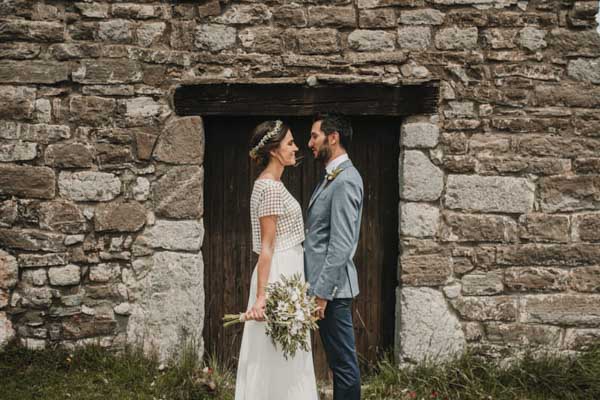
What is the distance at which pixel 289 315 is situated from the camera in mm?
3070

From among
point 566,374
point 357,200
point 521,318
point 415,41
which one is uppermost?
point 415,41

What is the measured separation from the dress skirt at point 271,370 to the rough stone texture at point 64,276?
1.59 meters

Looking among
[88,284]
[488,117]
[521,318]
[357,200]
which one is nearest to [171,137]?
[88,284]

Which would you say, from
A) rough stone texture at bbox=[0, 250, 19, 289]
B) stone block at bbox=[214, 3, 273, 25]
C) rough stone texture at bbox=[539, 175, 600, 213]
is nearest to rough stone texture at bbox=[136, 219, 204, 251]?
rough stone texture at bbox=[0, 250, 19, 289]

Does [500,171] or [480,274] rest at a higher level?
[500,171]

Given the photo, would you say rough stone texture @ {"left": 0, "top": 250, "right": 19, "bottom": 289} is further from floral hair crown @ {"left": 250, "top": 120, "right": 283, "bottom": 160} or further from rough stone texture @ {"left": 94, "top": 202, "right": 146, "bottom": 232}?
floral hair crown @ {"left": 250, "top": 120, "right": 283, "bottom": 160}

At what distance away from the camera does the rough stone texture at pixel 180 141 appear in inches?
163

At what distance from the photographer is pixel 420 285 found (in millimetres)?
4184

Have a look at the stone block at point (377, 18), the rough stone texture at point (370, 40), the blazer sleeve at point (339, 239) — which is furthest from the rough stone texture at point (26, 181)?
the stone block at point (377, 18)

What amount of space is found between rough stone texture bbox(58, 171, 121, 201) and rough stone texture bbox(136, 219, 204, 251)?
39 centimetres

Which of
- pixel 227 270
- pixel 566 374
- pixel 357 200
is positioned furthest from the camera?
pixel 227 270

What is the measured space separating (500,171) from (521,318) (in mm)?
1123

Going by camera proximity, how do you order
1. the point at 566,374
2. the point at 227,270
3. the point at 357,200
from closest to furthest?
the point at 357,200
the point at 566,374
the point at 227,270

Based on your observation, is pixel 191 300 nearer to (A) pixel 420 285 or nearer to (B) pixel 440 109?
(A) pixel 420 285
